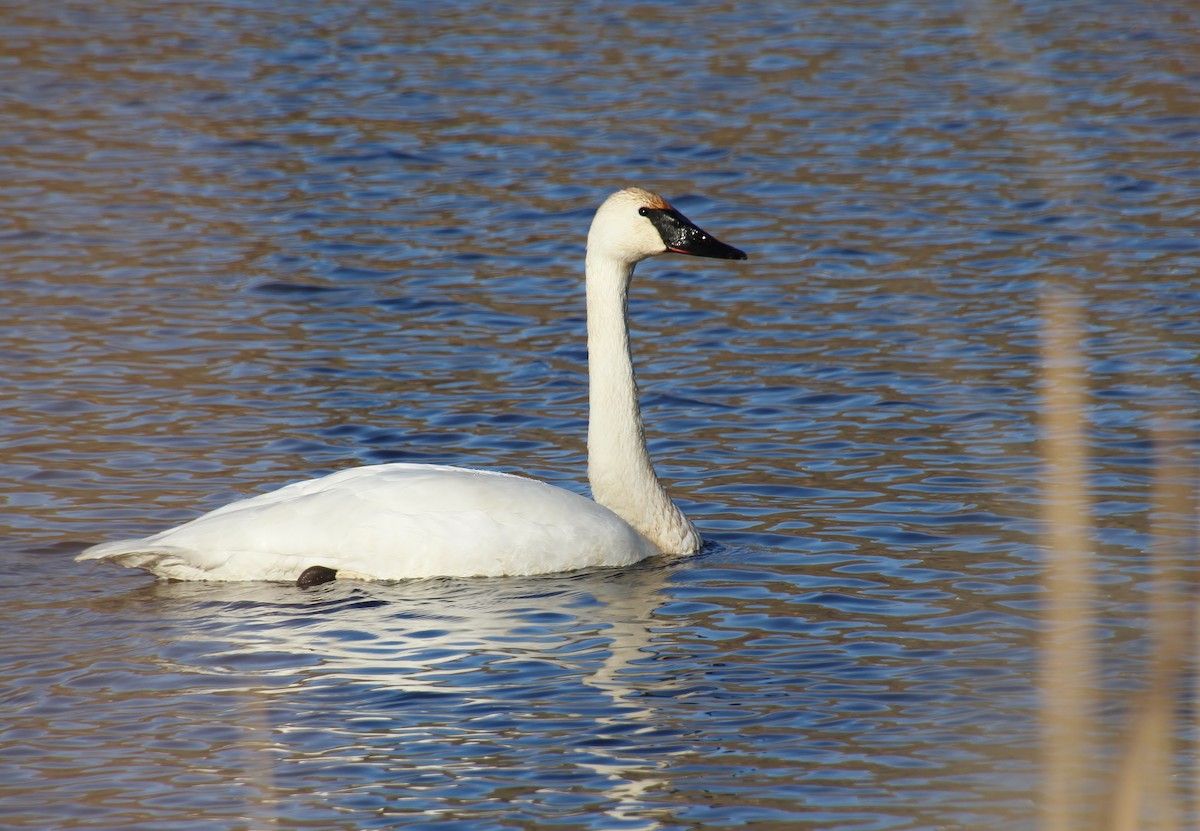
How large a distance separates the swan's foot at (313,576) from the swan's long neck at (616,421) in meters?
1.57

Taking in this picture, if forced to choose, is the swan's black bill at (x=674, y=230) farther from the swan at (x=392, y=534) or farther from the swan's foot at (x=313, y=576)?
the swan's foot at (x=313, y=576)

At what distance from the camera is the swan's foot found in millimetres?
8305

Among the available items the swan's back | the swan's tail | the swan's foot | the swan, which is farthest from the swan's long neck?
the swan's tail

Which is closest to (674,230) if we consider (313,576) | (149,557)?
(313,576)

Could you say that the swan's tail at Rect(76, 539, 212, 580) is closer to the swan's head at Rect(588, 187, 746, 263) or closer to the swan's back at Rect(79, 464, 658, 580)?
the swan's back at Rect(79, 464, 658, 580)

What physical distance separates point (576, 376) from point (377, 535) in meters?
4.11

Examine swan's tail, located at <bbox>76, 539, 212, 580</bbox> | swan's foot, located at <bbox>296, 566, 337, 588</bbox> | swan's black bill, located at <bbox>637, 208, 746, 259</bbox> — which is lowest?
swan's foot, located at <bbox>296, 566, 337, 588</bbox>

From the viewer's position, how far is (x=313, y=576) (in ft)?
27.3

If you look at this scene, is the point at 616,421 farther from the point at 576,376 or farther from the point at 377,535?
the point at 576,376

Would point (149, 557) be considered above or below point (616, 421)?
below

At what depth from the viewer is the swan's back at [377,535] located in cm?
831

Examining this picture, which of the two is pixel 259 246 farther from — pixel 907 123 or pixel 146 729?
pixel 146 729

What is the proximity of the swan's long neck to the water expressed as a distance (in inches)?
18.0

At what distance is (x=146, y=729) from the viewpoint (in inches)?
267
